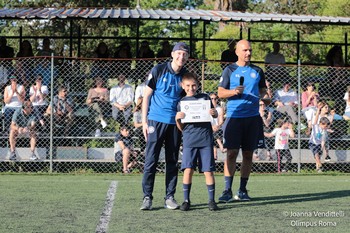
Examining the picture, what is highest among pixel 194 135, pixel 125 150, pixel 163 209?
pixel 194 135

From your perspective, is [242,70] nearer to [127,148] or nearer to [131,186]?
[131,186]

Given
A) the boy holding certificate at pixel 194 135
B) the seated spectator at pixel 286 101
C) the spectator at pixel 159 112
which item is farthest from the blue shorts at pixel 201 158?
the seated spectator at pixel 286 101

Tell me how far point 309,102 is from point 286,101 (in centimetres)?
59

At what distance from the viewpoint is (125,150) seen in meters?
15.8

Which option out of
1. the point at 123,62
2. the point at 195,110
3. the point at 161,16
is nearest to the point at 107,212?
the point at 195,110

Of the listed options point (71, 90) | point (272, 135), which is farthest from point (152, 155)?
point (71, 90)

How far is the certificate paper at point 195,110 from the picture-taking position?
30.8 ft

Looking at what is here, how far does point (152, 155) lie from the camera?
31.5 feet

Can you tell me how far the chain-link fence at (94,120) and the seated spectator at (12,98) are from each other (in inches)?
0.8

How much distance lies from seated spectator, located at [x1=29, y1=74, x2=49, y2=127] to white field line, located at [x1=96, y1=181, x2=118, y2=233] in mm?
4206

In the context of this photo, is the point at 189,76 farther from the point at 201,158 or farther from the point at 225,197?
the point at 225,197

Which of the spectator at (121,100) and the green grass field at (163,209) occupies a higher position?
the spectator at (121,100)

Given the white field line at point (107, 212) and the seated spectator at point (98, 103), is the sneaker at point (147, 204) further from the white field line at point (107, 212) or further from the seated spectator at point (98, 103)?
the seated spectator at point (98, 103)

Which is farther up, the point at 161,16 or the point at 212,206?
the point at 161,16
